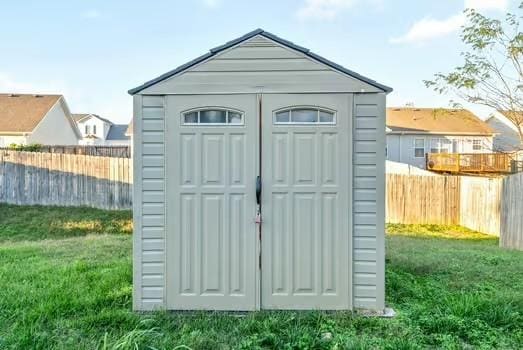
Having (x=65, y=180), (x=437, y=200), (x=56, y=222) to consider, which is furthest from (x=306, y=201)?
(x=65, y=180)

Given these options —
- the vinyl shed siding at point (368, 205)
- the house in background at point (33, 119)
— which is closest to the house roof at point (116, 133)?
the house in background at point (33, 119)

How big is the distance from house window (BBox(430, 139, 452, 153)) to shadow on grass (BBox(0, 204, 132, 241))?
716 inches

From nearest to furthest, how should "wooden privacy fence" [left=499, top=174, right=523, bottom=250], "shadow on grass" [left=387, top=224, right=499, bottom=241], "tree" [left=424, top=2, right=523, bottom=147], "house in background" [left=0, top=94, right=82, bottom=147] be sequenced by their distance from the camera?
"wooden privacy fence" [left=499, top=174, right=523, bottom=250], "shadow on grass" [left=387, top=224, right=499, bottom=241], "tree" [left=424, top=2, right=523, bottom=147], "house in background" [left=0, top=94, right=82, bottom=147]

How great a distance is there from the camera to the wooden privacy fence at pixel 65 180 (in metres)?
13.4

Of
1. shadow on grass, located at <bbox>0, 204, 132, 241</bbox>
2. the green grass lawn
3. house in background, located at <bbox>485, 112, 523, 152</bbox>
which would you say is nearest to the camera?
the green grass lawn

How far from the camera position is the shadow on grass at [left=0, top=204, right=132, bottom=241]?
11.5m

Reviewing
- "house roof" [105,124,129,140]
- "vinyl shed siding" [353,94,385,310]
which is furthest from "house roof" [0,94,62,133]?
→ "vinyl shed siding" [353,94,385,310]

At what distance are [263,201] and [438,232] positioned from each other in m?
10.0

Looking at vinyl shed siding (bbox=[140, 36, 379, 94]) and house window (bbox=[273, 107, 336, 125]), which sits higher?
vinyl shed siding (bbox=[140, 36, 379, 94])

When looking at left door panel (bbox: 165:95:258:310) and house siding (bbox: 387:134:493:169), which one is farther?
house siding (bbox: 387:134:493:169)

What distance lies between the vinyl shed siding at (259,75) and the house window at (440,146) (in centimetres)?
2228

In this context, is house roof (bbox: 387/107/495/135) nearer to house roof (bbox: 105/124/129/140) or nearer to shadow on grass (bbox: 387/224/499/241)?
shadow on grass (bbox: 387/224/499/241)

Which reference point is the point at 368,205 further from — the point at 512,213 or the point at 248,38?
the point at 512,213

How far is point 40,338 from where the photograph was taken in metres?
3.36
